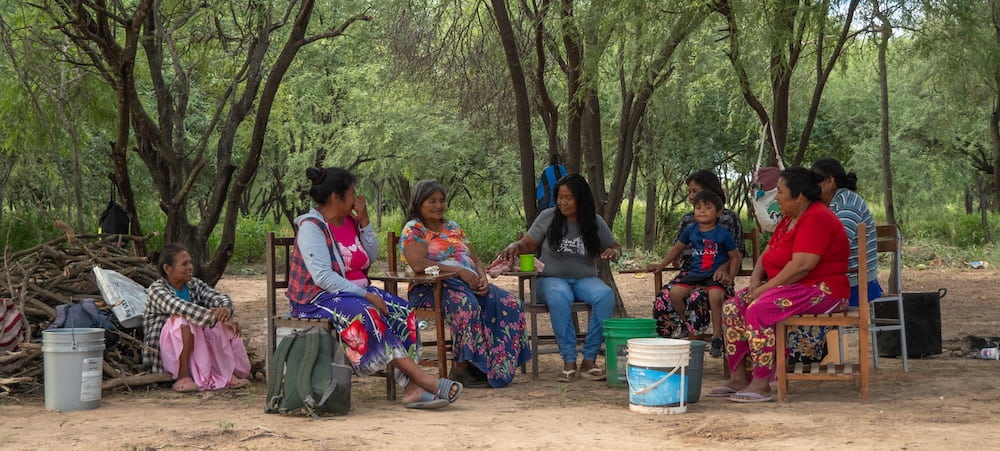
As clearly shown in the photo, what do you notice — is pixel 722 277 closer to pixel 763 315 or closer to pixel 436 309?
pixel 763 315

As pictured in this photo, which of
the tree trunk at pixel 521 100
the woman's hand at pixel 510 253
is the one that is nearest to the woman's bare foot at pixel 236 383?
the woman's hand at pixel 510 253

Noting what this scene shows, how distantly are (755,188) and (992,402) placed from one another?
2.74 meters

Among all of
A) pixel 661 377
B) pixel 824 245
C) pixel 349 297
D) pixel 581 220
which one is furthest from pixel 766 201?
pixel 349 297

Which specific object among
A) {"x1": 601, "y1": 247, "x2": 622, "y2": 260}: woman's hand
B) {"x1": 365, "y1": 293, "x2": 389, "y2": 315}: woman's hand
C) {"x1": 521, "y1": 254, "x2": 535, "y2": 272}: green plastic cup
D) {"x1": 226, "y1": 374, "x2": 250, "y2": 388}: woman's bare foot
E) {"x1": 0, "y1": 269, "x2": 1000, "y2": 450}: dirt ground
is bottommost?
{"x1": 0, "y1": 269, "x2": 1000, "y2": 450}: dirt ground

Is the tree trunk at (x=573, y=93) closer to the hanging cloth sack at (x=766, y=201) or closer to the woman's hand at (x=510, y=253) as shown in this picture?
the hanging cloth sack at (x=766, y=201)

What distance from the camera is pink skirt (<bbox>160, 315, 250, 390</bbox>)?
648 cm

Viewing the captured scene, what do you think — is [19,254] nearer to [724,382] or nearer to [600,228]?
[600,228]

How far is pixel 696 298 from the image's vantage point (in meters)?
6.80

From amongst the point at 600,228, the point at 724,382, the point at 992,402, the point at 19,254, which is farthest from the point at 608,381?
the point at 19,254

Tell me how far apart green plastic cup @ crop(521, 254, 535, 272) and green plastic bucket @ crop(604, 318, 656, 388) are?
0.72m

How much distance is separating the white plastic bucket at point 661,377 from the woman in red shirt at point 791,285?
54cm

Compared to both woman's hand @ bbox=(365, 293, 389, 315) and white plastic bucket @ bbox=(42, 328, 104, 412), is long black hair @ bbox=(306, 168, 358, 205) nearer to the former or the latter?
woman's hand @ bbox=(365, 293, 389, 315)

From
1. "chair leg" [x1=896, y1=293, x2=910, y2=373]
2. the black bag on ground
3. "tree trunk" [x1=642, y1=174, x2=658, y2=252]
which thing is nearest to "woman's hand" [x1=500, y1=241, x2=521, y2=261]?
the black bag on ground

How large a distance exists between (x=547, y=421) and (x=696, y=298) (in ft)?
5.98
